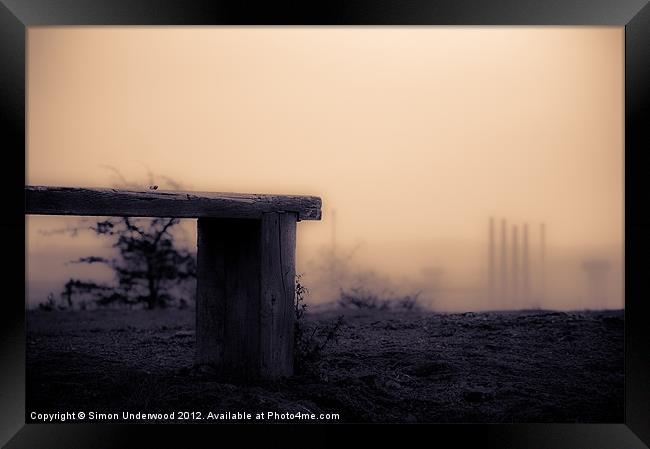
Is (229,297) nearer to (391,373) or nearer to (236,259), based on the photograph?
(236,259)

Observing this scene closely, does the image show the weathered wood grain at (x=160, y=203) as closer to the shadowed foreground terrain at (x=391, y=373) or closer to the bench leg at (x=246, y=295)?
the bench leg at (x=246, y=295)

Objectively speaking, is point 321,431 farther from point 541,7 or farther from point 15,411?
point 541,7

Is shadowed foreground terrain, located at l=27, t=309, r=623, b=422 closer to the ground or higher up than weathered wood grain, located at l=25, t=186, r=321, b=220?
closer to the ground

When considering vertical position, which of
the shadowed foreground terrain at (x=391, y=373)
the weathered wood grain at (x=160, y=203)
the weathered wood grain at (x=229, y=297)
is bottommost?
the shadowed foreground terrain at (x=391, y=373)

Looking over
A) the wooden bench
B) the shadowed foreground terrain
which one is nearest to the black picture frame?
the shadowed foreground terrain

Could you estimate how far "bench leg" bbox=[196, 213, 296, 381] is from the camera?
488cm

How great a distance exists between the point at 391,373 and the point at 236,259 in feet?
4.63

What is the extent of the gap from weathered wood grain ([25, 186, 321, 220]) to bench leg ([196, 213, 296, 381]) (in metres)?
0.10

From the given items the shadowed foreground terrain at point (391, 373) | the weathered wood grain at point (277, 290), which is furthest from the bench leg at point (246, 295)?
the shadowed foreground terrain at point (391, 373)

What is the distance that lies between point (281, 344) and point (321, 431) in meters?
0.60

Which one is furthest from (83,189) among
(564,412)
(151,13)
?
(564,412)

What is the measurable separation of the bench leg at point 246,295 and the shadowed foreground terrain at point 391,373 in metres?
0.17

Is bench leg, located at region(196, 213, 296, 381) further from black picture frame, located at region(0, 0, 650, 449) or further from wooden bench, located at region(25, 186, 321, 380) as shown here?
black picture frame, located at region(0, 0, 650, 449)

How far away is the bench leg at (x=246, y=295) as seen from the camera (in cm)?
488
